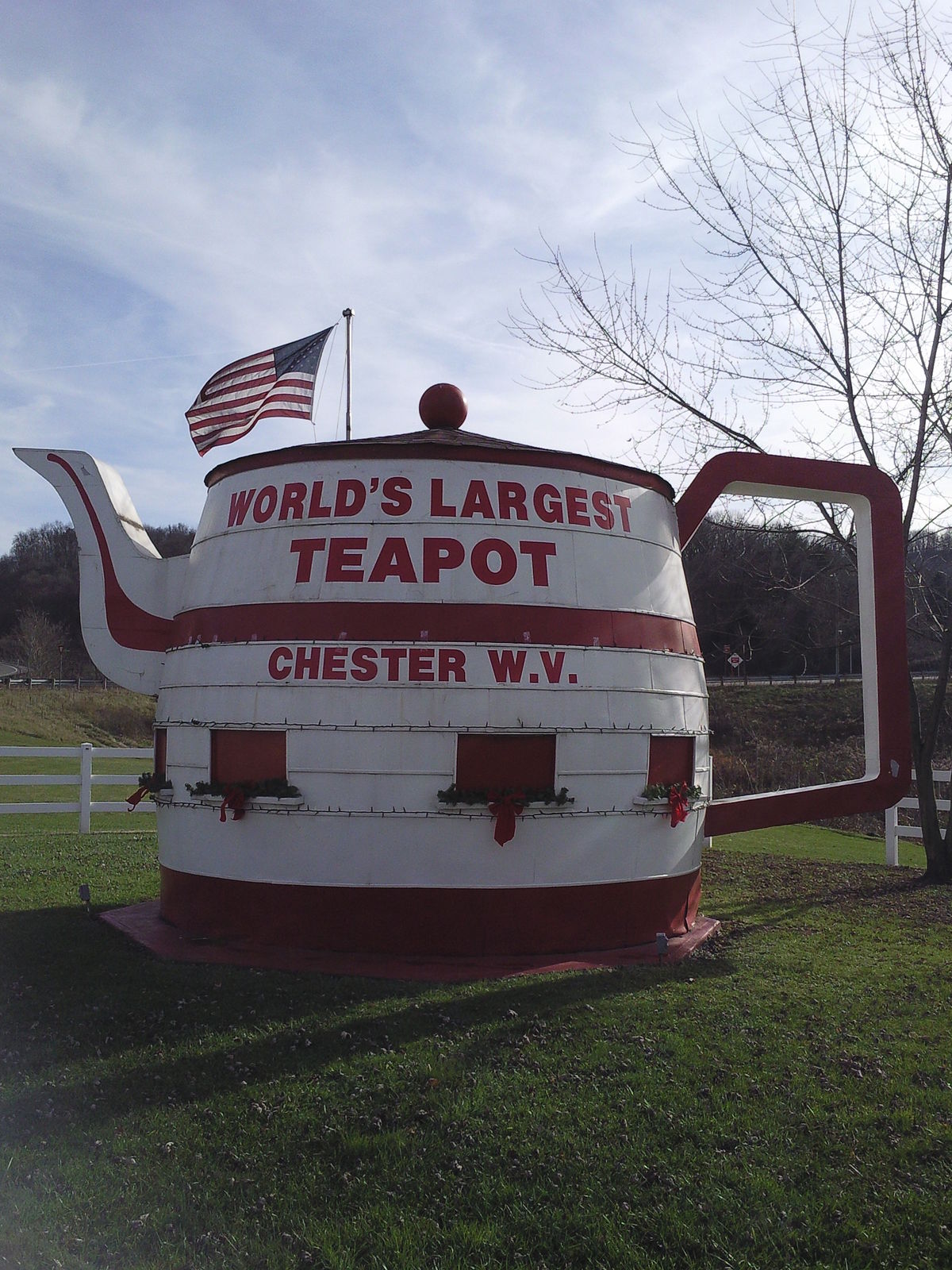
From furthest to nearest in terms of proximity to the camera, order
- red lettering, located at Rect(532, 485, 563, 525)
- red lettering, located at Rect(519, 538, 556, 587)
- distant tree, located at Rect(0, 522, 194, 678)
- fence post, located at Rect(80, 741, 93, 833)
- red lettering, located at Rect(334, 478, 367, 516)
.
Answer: distant tree, located at Rect(0, 522, 194, 678) → fence post, located at Rect(80, 741, 93, 833) → red lettering, located at Rect(532, 485, 563, 525) → red lettering, located at Rect(334, 478, 367, 516) → red lettering, located at Rect(519, 538, 556, 587)

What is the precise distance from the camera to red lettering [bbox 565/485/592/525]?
948 centimetres

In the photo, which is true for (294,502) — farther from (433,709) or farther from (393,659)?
(433,709)

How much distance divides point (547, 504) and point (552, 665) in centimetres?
156

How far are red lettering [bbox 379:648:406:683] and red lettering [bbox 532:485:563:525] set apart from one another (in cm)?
185

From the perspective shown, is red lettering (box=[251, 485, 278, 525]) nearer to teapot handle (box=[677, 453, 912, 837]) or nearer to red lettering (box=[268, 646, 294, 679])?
red lettering (box=[268, 646, 294, 679])

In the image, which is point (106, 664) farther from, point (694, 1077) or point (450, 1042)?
point (694, 1077)

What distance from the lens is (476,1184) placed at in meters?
4.89

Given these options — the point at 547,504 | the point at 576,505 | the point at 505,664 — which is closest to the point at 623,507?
the point at 576,505

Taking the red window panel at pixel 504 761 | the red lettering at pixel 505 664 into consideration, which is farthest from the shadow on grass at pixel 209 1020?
the red lettering at pixel 505 664

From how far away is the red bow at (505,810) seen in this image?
28.1 feet

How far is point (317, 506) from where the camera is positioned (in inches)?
369

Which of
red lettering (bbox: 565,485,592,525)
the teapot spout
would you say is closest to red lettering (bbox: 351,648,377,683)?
red lettering (bbox: 565,485,592,525)

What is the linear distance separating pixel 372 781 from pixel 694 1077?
3631 millimetres

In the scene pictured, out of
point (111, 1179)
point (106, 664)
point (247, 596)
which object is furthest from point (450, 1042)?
point (106, 664)
